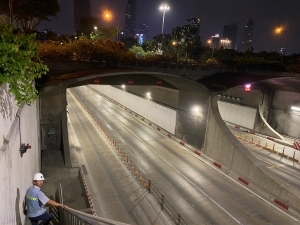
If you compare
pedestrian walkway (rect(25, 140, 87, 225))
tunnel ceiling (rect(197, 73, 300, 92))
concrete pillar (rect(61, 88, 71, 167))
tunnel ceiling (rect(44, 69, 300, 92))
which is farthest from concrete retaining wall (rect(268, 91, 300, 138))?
concrete pillar (rect(61, 88, 71, 167))

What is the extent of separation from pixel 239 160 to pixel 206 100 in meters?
7.21

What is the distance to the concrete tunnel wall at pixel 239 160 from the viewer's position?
15.6 m

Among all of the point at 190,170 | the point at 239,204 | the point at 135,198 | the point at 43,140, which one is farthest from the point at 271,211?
the point at 43,140

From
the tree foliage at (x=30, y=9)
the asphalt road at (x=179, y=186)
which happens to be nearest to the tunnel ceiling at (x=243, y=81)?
the asphalt road at (x=179, y=186)

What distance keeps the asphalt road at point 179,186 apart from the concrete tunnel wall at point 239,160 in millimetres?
1012

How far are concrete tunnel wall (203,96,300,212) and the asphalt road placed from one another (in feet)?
3.32

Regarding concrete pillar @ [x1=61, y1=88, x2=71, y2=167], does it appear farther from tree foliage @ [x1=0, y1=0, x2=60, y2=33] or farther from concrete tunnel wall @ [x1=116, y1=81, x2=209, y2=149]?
concrete tunnel wall @ [x1=116, y1=81, x2=209, y2=149]

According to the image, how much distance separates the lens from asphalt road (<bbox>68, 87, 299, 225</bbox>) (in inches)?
542

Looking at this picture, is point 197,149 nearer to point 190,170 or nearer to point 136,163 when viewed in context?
point 190,170

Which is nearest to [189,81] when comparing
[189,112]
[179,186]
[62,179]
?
[189,112]

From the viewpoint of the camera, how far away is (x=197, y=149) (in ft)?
80.8

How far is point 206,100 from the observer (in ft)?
75.6

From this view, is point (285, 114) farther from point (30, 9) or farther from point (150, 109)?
point (30, 9)

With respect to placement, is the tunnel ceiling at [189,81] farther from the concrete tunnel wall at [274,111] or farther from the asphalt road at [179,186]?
the asphalt road at [179,186]
